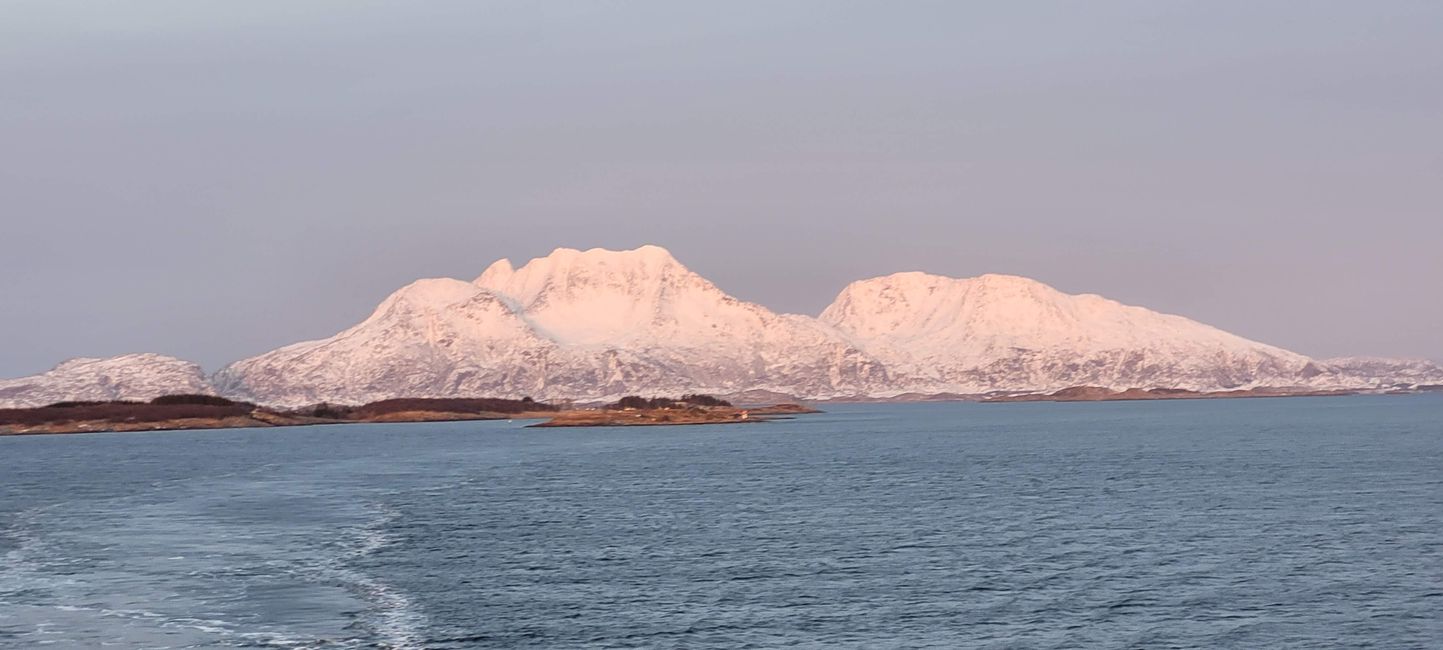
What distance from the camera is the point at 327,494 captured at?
346 feet

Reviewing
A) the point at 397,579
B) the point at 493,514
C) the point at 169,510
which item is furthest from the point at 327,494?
the point at 397,579

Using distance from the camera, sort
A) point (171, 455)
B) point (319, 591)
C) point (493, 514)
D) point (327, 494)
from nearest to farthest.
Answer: point (319, 591) → point (493, 514) → point (327, 494) → point (171, 455)

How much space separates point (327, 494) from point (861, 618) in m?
65.1

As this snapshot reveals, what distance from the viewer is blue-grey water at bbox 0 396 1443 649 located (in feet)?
151

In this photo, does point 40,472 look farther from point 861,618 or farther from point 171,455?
point 861,618

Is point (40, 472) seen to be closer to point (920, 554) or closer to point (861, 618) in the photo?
point (920, 554)

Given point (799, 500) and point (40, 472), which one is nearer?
point (799, 500)

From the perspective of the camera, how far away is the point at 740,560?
62.7 m

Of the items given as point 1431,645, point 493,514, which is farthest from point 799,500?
point 1431,645

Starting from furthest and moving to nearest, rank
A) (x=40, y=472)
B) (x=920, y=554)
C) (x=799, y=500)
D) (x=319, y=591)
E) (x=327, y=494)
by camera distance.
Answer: (x=40, y=472), (x=327, y=494), (x=799, y=500), (x=920, y=554), (x=319, y=591)

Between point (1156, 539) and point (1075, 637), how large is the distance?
25.6 meters

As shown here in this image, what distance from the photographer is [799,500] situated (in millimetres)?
94938

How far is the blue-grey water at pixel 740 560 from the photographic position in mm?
46125

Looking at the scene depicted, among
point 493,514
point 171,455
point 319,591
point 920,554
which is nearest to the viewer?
point 319,591
